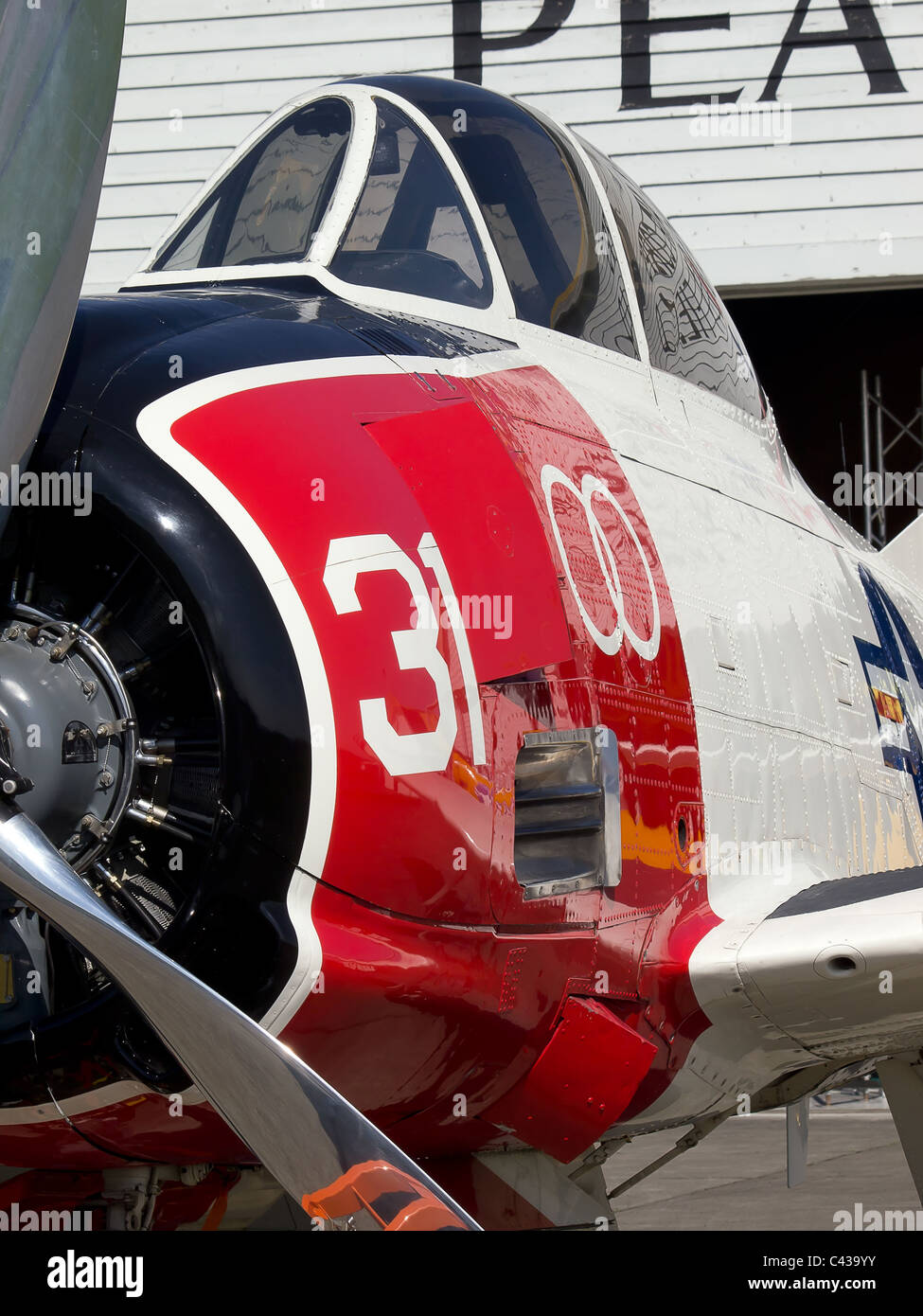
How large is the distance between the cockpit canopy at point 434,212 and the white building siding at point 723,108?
7.44 meters

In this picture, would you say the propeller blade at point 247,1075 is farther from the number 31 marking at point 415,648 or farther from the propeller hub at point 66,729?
the number 31 marking at point 415,648

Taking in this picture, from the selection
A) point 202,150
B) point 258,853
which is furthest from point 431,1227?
point 202,150

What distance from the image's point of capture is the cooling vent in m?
3.36

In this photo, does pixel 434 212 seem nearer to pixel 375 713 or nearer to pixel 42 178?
pixel 42 178

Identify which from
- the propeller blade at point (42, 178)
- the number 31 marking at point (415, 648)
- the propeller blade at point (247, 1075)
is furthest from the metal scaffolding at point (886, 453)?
the propeller blade at point (247, 1075)

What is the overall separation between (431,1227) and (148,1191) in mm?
1051

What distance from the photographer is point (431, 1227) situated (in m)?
2.72

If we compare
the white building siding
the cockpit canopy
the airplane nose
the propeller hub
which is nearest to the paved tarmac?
the airplane nose

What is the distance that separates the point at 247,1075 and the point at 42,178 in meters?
Answer: 1.67

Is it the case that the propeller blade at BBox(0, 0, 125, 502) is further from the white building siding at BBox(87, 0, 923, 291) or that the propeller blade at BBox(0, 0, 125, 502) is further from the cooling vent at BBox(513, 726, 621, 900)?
the white building siding at BBox(87, 0, 923, 291)

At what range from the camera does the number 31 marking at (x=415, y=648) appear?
119 inches

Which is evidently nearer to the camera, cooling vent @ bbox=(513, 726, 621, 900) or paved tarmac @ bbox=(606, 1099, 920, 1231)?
cooling vent @ bbox=(513, 726, 621, 900)

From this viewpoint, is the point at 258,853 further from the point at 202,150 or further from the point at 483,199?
the point at 202,150

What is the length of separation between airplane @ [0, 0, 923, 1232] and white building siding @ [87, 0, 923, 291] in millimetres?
7624
